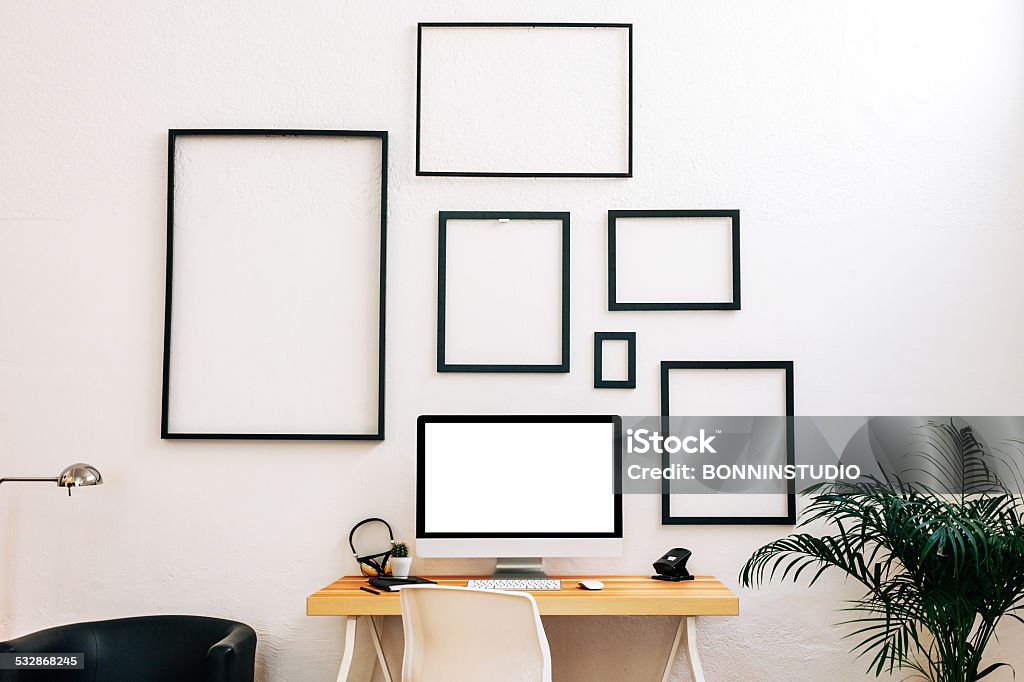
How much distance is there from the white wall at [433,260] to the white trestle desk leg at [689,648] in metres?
0.16

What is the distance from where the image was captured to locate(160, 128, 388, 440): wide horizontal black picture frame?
2.91 meters

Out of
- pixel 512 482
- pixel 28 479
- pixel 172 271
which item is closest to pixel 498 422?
pixel 512 482

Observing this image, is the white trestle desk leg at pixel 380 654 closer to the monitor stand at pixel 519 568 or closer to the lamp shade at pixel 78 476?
the monitor stand at pixel 519 568

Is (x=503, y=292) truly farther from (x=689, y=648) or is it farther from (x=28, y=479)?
(x=28, y=479)

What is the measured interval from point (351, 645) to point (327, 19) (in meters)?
2.06

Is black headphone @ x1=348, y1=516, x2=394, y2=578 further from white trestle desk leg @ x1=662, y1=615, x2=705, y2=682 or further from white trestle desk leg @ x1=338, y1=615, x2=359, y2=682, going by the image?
white trestle desk leg @ x1=662, y1=615, x2=705, y2=682

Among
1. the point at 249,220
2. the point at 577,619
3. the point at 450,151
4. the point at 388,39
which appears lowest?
the point at 577,619

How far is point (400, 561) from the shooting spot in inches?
108

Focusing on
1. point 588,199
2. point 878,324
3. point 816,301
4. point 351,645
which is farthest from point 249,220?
point 878,324

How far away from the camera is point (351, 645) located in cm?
248

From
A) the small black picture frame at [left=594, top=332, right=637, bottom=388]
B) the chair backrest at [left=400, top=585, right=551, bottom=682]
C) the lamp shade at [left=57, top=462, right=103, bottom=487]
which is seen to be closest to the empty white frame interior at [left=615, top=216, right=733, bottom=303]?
the small black picture frame at [left=594, top=332, right=637, bottom=388]

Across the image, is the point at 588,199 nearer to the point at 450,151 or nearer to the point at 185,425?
the point at 450,151

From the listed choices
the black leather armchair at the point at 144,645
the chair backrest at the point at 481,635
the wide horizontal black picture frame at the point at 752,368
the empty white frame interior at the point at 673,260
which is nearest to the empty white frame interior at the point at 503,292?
the empty white frame interior at the point at 673,260

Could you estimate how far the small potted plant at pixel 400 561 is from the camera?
9.03ft
